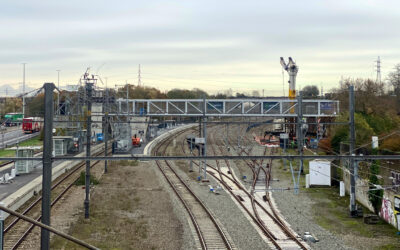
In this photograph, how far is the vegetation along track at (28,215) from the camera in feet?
37.0

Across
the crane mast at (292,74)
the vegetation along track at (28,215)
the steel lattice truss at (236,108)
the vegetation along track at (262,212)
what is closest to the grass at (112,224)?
the vegetation along track at (28,215)

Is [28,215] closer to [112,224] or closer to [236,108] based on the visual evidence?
[112,224]

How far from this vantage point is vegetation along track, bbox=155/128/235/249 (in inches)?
454

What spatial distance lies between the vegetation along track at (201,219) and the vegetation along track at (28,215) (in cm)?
519

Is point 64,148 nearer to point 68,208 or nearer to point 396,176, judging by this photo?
point 68,208

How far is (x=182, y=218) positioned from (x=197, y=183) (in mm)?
7224

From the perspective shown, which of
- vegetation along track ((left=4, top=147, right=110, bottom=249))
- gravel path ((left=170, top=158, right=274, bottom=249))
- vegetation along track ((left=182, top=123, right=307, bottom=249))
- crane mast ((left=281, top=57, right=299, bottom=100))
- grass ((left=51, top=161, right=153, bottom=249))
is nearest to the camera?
vegetation along track ((left=4, top=147, right=110, bottom=249))

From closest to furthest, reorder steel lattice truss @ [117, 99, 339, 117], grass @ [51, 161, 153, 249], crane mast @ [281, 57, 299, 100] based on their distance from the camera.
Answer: grass @ [51, 161, 153, 249] → steel lattice truss @ [117, 99, 339, 117] → crane mast @ [281, 57, 299, 100]

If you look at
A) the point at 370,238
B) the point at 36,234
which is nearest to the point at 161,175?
the point at 36,234

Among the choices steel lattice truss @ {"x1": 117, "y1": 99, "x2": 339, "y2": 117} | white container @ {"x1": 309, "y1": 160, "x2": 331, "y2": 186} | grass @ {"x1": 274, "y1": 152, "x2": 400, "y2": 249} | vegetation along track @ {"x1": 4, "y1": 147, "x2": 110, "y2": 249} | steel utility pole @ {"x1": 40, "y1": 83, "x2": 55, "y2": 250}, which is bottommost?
grass @ {"x1": 274, "y1": 152, "x2": 400, "y2": 249}

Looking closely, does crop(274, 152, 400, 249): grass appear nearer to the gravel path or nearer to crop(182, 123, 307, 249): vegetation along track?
crop(182, 123, 307, 249): vegetation along track

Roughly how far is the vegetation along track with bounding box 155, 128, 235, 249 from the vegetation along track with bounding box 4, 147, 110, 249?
17.0ft

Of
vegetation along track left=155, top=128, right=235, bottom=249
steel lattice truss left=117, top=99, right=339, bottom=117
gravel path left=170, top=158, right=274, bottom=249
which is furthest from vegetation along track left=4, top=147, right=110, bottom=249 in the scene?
gravel path left=170, top=158, right=274, bottom=249

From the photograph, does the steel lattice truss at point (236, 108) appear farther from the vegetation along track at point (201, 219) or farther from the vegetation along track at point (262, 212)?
the vegetation along track at point (201, 219)
